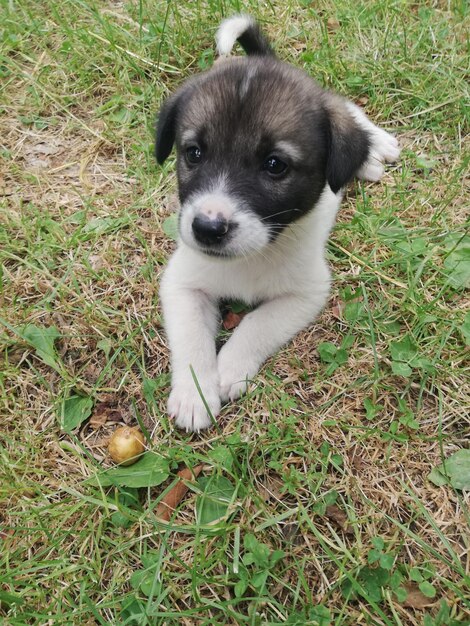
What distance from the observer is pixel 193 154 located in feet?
9.19

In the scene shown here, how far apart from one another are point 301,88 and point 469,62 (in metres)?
2.30

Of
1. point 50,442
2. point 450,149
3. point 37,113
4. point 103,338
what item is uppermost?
point 450,149

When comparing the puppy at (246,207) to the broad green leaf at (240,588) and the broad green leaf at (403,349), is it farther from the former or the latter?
the broad green leaf at (240,588)

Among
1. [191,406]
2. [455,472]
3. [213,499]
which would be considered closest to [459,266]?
[455,472]

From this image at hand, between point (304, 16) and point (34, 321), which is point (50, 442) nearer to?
point (34, 321)

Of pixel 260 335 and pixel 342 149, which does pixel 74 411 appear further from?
pixel 342 149

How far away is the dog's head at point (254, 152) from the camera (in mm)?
2598

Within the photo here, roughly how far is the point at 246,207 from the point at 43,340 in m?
1.43

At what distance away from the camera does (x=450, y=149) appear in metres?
4.04

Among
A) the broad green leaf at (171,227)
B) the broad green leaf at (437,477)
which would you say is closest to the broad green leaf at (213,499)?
the broad green leaf at (437,477)

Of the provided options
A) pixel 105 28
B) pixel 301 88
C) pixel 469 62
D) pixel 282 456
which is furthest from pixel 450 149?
pixel 105 28

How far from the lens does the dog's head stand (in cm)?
260

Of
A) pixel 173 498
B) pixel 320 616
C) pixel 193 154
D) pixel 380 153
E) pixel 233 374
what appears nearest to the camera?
pixel 320 616

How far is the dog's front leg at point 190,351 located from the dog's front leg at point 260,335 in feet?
0.25
